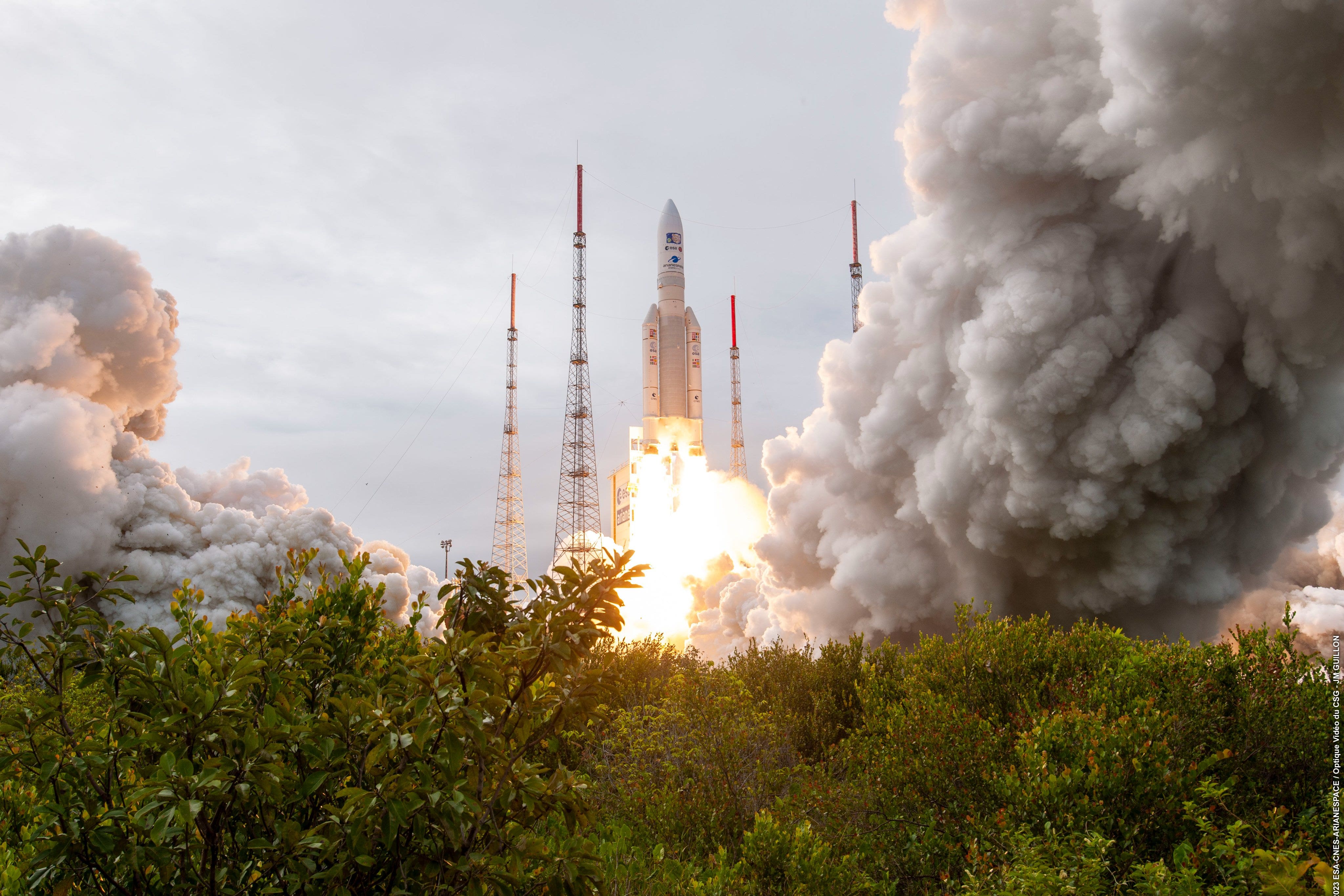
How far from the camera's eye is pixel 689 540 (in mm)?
37594

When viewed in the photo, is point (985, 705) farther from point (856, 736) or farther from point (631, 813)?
point (631, 813)

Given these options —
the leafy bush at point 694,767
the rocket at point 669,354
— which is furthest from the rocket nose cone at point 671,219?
the leafy bush at point 694,767

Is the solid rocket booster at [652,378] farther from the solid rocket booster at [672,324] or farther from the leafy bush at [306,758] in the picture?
the leafy bush at [306,758]

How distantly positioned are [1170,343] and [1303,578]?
18759 mm

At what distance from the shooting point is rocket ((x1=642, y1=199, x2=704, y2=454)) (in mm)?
39719

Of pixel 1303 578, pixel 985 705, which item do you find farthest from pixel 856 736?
pixel 1303 578

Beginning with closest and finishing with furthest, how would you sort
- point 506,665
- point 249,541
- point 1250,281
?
point 506,665 < point 1250,281 < point 249,541

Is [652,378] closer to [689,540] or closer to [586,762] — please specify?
[689,540]

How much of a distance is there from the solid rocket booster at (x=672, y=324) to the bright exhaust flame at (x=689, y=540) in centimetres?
309

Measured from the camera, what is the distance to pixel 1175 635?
20734 millimetres

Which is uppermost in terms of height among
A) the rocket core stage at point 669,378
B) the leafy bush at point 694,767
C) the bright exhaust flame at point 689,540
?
the rocket core stage at point 669,378

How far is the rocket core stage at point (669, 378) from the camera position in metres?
39.5

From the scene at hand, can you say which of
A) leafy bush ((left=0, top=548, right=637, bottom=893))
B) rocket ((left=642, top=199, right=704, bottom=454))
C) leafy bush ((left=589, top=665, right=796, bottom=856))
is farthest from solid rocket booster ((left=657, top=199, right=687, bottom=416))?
leafy bush ((left=0, top=548, right=637, bottom=893))

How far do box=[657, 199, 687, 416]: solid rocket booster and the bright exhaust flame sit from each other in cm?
309
